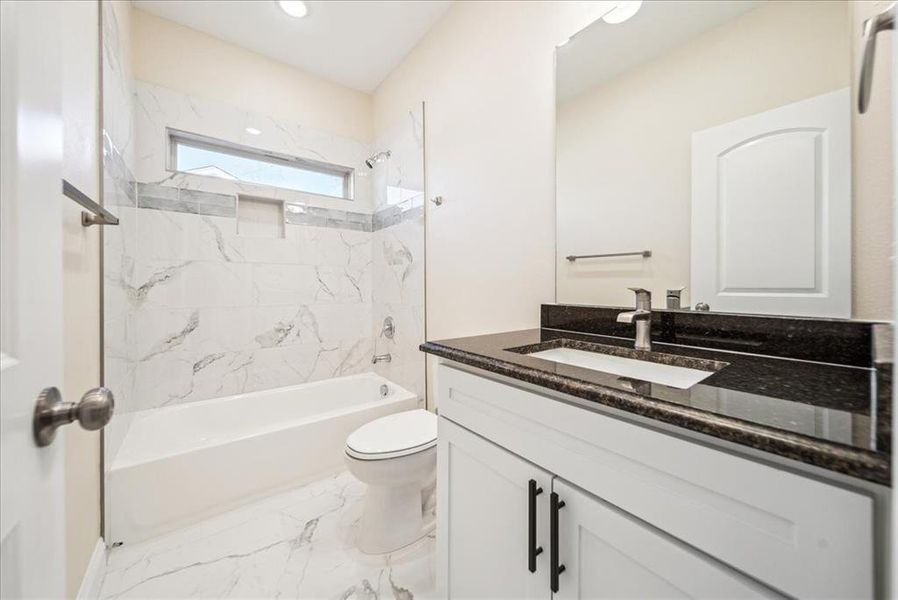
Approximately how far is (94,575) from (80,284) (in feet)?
3.39

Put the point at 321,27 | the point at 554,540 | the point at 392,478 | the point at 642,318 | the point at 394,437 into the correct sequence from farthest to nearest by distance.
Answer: the point at 321,27 < the point at 394,437 < the point at 392,478 < the point at 642,318 < the point at 554,540

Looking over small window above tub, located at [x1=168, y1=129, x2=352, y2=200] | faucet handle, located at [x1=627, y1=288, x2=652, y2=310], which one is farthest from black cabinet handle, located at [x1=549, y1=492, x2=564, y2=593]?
small window above tub, located at [x1=168, y1=129, x2=352, y2=200]

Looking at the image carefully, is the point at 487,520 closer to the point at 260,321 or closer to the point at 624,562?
the point at 624,562

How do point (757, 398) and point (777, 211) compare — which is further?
point (777, 211)

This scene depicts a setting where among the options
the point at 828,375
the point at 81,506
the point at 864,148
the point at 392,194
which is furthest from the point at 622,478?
the point at 392,194

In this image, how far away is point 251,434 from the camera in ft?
5.83

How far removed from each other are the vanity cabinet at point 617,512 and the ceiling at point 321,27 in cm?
214

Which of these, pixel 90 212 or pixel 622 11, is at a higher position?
pixel 622 11

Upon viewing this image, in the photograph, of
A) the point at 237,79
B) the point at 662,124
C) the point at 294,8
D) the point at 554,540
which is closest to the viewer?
the point at 554,540

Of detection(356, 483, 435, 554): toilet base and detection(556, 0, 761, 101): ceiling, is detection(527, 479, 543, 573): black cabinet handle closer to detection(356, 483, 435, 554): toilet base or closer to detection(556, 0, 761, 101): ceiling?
detection(356, 483, 435, 554): toilet base

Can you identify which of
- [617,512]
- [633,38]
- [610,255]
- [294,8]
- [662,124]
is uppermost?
[294,8]

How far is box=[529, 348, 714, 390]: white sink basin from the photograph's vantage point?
2.92 feet

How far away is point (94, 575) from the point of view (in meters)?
1.23

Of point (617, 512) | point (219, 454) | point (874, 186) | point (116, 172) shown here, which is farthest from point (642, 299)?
point (116, 172)
